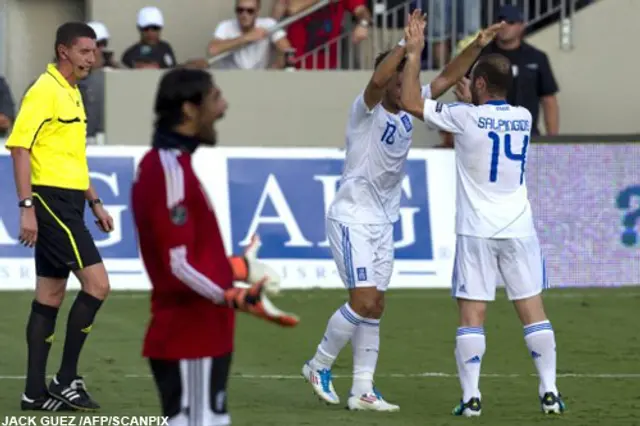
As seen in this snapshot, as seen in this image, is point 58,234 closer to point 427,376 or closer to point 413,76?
point 413,76

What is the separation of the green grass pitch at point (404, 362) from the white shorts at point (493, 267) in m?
0.72

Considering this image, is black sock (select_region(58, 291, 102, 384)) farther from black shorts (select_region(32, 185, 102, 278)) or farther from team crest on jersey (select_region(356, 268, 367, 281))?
team crest on jersey (select_region(356, 268, 367, 281))

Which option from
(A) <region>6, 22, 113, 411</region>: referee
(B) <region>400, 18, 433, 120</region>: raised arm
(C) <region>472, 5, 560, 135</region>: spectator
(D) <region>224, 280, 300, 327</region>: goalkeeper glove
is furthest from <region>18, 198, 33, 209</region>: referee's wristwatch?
(C) <region>472, 5, 560, 135</region>: spectator

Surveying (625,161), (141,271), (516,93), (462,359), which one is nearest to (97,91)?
(141,271)

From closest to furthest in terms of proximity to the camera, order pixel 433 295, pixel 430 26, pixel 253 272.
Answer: pixel 253 272 → pixel 433 295 → pixel 430 26

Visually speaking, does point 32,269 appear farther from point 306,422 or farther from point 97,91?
point 306,422

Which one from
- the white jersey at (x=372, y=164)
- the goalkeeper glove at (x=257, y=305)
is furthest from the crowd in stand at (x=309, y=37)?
the goalkeeper glove at (x=257, y=305)

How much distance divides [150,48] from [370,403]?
918 cm

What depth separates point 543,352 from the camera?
9844mm

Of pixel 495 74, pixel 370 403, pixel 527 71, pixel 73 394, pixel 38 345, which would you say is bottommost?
pixel 370 403

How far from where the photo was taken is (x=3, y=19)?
20734mm

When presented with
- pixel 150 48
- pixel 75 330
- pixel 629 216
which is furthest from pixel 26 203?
pixel 150 48

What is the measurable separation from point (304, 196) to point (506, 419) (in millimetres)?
6757
